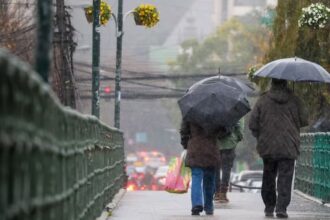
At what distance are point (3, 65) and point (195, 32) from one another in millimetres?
184050

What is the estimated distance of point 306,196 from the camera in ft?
76.7

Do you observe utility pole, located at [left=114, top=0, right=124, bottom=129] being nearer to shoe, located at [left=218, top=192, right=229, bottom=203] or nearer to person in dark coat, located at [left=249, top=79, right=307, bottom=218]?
shoe, located at [left=218, top=192, right=229, bottom=203]

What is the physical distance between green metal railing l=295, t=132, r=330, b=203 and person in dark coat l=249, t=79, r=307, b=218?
3144mm

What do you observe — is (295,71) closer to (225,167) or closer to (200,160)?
(200,160)

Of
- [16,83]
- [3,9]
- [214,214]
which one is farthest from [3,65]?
[3,9]

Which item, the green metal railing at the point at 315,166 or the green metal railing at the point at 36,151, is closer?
the green metal railing at the point at 36,151

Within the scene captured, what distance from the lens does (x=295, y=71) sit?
1769cm

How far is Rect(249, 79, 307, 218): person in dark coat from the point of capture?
54.9 ft

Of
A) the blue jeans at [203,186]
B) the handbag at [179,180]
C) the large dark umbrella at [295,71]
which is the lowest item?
the handbag at [179,180]

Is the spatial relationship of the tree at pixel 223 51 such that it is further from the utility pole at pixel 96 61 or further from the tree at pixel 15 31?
the utility pole at pixel 96 61

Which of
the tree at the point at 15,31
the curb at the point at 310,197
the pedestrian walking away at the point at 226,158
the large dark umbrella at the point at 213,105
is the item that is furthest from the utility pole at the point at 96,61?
the tree at the point at 15,31

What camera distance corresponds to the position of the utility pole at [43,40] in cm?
862

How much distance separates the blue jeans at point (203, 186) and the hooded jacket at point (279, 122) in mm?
1064

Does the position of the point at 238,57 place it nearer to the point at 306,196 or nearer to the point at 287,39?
the point at 287,39
